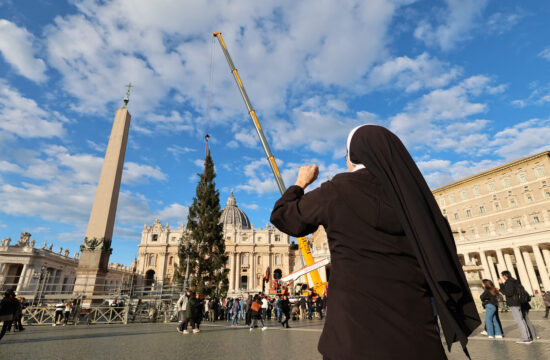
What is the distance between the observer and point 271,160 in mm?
20328

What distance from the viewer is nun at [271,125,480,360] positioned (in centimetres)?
127

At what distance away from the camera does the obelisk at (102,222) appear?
1398cm

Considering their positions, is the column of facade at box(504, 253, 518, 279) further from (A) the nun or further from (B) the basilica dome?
(B) the basilica dome

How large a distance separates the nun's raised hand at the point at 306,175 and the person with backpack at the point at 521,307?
331 inches

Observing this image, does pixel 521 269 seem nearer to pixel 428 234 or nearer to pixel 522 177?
pixel 522 177

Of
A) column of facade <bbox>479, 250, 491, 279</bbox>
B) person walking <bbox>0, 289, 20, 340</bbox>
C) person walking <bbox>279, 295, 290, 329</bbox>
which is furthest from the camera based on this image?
column of facade <bbox>479, 250, 491, 279</bbox>

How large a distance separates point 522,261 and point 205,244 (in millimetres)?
34995

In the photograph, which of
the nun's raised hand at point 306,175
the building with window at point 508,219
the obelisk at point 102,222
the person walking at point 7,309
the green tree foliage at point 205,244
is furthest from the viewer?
the building with window at point 508,219

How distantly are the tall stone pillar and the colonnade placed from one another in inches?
1346

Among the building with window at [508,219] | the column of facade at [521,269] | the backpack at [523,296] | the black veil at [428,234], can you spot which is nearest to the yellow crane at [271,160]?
the backpack at [523,296]

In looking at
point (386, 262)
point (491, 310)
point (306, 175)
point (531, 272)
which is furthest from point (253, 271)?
point (386, 262)

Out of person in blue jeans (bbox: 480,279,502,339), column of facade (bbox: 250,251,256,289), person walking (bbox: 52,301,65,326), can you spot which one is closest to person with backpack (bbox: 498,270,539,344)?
person in blue jeans (bbox: 480,279,502,339)

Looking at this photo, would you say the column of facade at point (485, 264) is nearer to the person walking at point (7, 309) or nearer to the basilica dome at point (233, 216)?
the person walking at point (7, 309)

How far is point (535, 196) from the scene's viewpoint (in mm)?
37281
